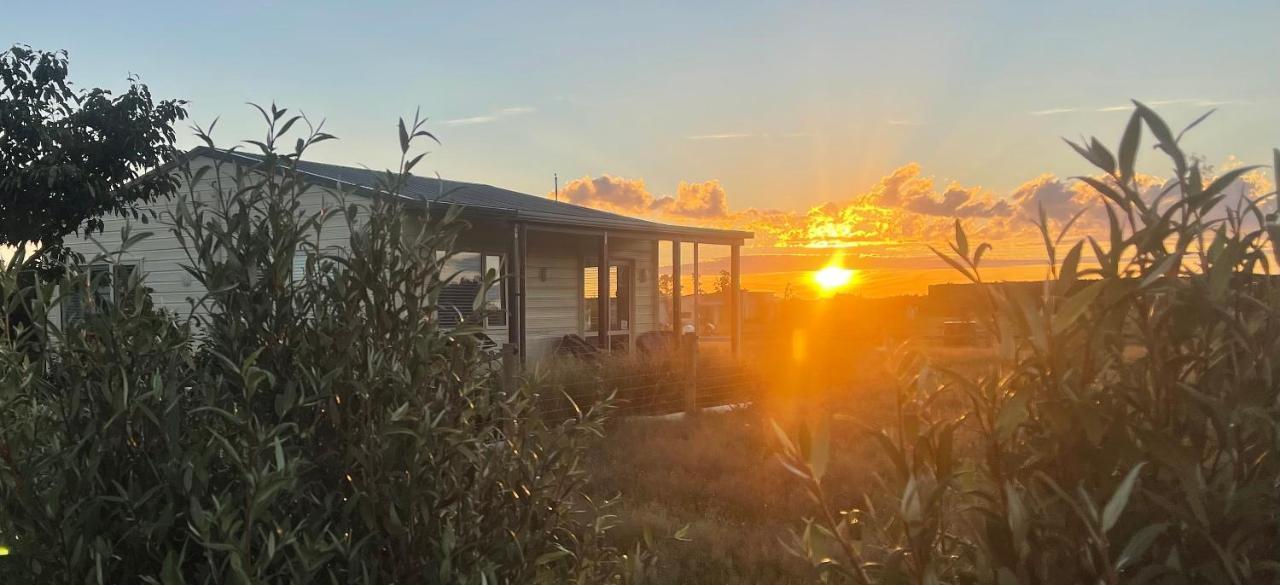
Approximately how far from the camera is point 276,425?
1.78m

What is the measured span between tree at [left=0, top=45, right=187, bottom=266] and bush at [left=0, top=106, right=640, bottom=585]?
25.3 ft

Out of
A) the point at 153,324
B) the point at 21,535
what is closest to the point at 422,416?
the point at 153,324

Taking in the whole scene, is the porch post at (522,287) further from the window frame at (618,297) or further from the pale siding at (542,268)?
the window frame at (618,297)

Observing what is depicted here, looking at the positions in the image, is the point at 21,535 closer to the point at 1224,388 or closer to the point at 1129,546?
the point at 1129,546

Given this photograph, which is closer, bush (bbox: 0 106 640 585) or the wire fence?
bush (bbox: 0 106 640 585)

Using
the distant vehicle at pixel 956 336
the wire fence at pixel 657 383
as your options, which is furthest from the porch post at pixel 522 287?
the distant vehicle at pixel 956 336

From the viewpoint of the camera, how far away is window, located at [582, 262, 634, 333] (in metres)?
15.7

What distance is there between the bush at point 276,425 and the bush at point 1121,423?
38.1 inches

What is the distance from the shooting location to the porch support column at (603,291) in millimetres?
13367

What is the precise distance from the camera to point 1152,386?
1114 mm

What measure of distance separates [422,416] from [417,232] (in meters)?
0.55

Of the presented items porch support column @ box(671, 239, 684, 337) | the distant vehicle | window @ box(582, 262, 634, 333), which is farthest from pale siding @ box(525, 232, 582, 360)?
the distant vehicle

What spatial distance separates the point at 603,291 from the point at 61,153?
24.7ft

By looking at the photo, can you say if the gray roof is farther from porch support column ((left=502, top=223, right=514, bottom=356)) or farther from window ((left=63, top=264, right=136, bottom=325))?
window ((left=63, top=264, right=136, bottom=325))
